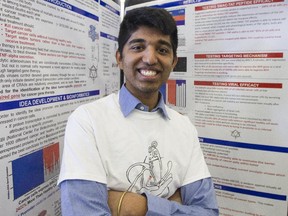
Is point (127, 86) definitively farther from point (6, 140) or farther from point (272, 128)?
point (272, 128)

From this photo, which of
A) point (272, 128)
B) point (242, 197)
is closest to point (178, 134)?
point (272, 128)

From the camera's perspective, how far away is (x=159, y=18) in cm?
104

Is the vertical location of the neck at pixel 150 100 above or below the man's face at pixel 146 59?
below

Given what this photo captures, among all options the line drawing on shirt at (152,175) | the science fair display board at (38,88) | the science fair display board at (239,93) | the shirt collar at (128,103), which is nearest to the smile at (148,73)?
the shirt collar at (128,103)

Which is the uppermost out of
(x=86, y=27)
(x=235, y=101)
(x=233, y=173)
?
(x=86, y=27)

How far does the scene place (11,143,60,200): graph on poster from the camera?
0.95m

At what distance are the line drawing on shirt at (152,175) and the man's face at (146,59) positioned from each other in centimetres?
25

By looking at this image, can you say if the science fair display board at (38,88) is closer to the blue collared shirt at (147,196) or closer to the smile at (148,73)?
the blue collared shirt at (147,196)

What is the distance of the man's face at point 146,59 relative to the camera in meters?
1.03

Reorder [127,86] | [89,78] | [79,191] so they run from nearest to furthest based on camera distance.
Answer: [79,191]
[127,86]
[89,78]

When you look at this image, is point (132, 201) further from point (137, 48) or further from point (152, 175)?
point (137, 48)

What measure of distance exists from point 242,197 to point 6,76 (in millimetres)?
1373

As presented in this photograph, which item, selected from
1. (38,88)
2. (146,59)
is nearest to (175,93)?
(146,59)

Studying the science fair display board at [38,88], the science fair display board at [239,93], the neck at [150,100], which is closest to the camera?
the science fair display board at [38,88]
